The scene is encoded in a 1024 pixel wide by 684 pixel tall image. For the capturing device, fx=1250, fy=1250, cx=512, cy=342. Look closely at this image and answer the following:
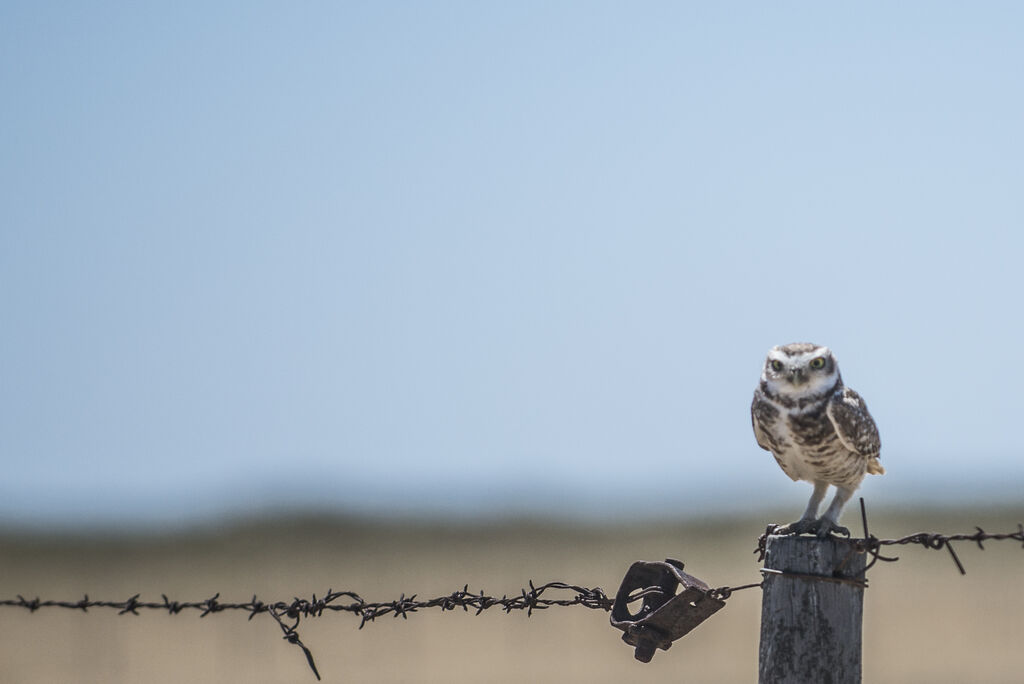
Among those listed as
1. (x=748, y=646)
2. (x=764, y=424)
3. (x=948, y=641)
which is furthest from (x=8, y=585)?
(x=764, y=424)

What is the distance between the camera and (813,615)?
11.4 feet

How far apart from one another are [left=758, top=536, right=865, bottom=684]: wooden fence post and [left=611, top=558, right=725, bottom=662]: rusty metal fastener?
1.18 feet

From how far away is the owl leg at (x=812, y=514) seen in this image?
550 centimetres

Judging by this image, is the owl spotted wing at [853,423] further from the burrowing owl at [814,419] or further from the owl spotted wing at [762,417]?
the owl spotted wing at [762,417]

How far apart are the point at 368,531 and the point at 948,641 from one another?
21.4 meters

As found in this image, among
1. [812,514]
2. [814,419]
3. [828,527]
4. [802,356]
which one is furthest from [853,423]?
[828,527]

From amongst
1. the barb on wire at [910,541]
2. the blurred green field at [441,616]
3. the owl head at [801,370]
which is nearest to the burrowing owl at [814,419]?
the owl head at [801,370]

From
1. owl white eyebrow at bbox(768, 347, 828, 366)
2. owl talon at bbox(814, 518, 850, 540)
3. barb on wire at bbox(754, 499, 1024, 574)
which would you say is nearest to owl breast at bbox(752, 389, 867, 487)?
owl white eyebrow at bbox(768, 347, 828, 366)

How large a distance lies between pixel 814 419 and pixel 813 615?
7.82 ft

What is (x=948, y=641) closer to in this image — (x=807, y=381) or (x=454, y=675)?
(x=454, y=675)

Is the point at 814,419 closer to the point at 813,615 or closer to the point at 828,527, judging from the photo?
the point at 828,527

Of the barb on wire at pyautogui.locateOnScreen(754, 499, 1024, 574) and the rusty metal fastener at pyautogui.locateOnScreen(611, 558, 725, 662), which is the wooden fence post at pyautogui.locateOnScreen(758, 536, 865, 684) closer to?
the barb on wire at pyautogui.locateOnScreen(754, 499, 1024, 574)

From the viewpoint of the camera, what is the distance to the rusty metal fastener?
392 centimetres

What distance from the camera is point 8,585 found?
2594 centimetres
